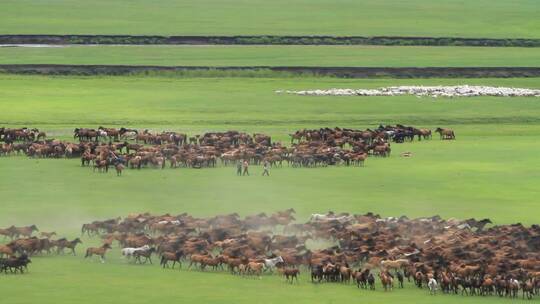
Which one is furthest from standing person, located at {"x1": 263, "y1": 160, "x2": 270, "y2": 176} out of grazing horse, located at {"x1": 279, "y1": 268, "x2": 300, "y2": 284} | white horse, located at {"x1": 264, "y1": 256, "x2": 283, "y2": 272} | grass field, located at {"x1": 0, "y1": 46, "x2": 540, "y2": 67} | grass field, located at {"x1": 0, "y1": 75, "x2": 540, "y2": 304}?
grass field, located at {"x1": 0, "y1": 46, "x2": 540, "y2": 67}

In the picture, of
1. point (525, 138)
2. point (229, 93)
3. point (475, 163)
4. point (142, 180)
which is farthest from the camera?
point (229, 93)

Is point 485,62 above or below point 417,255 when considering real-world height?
above

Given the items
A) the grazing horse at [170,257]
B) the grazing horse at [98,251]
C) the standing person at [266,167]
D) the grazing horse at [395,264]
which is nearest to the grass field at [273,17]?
the standing person at [266,167]

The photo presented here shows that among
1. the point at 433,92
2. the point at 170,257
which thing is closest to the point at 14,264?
the point at 170,257

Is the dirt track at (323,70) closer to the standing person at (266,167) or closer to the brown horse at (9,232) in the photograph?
the standing person at (266,167)

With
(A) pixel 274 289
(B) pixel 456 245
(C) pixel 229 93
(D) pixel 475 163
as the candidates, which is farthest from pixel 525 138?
(A) pixel 274 289

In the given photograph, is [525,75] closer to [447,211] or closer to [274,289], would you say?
[447,211]

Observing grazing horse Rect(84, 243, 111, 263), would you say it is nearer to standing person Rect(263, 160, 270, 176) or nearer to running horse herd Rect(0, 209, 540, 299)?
running horse herd Rect(0, 209, 540, 299)
